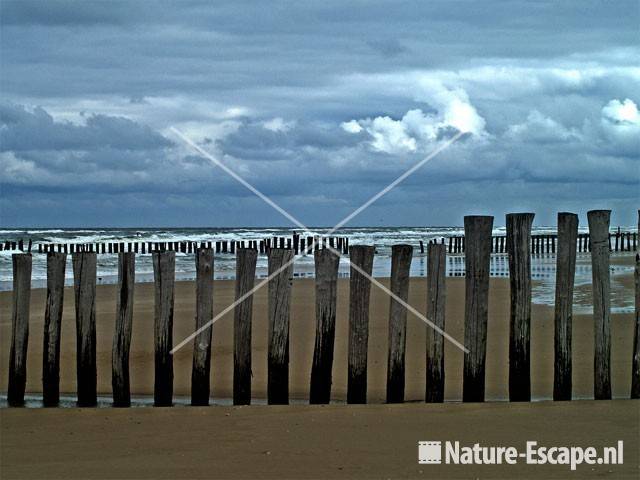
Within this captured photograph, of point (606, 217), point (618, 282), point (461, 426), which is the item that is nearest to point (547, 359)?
point (606, 217)

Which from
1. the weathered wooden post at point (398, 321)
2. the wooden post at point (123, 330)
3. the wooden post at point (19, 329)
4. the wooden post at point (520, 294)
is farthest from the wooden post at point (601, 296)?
the wooden post at point (19, 329)

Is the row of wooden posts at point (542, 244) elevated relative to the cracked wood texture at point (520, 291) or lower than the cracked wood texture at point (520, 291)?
elevated

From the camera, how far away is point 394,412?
670cm

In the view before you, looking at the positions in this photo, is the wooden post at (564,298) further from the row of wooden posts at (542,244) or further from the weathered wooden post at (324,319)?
the row of wooden posts at (542,244)

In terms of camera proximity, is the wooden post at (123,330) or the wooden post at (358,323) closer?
the wooden post at (358,323)

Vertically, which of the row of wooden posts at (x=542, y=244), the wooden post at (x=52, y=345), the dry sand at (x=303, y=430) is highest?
the row of wooden posts at (x=542, y=244)

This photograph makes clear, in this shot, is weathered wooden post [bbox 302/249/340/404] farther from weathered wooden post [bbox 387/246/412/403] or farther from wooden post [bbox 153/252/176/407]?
wooden post [bbox 153/252/176/407]

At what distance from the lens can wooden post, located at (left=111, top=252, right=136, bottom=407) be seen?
7168 mm

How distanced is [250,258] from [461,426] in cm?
213

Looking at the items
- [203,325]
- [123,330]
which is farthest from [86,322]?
[203,325]

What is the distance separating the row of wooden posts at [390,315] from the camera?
6934mm

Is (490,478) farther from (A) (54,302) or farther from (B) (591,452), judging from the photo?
(A) (54,302)

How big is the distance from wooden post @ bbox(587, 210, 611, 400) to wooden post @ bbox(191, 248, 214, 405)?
121 inches

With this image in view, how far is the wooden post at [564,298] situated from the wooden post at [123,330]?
11.2 feet
